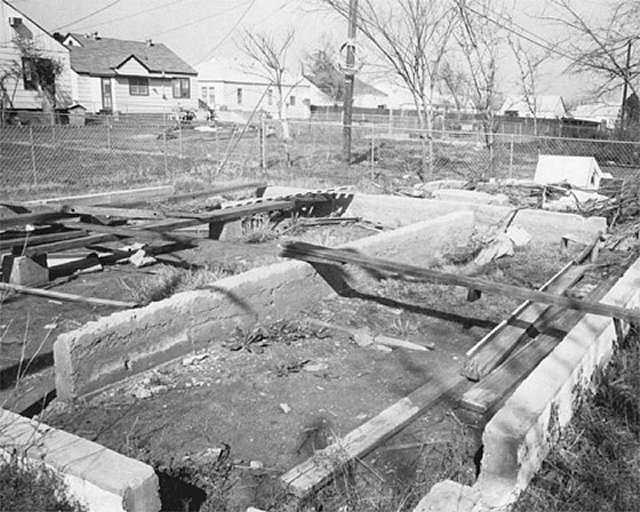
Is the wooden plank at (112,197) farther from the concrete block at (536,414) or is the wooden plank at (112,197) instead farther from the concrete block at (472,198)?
the concrete block at (536,414)

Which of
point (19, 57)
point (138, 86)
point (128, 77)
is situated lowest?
point (138, 86)

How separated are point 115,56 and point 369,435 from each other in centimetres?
5015

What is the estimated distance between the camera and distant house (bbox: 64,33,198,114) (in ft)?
153

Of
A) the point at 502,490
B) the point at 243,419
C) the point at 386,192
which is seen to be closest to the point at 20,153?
the point at 386,192

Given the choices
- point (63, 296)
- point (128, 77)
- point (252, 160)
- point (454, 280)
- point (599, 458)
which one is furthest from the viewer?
point (128, 77)

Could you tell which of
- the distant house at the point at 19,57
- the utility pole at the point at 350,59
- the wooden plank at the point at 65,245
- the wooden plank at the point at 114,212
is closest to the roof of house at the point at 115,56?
the distant house at the point at 19,57

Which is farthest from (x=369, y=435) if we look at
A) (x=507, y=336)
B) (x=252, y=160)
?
(x=252, y=160)

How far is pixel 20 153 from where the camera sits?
23047 mm

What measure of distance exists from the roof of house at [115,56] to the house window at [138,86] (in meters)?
1.07

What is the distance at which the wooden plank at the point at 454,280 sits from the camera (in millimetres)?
5023

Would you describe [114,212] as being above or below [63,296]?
above

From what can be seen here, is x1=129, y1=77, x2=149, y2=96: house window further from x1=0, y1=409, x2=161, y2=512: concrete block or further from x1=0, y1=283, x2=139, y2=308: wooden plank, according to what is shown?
x1=0, y1=409, x2=161, y2=512: concrete block

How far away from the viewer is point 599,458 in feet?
12.4

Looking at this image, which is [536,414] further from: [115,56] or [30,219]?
[115,56]
